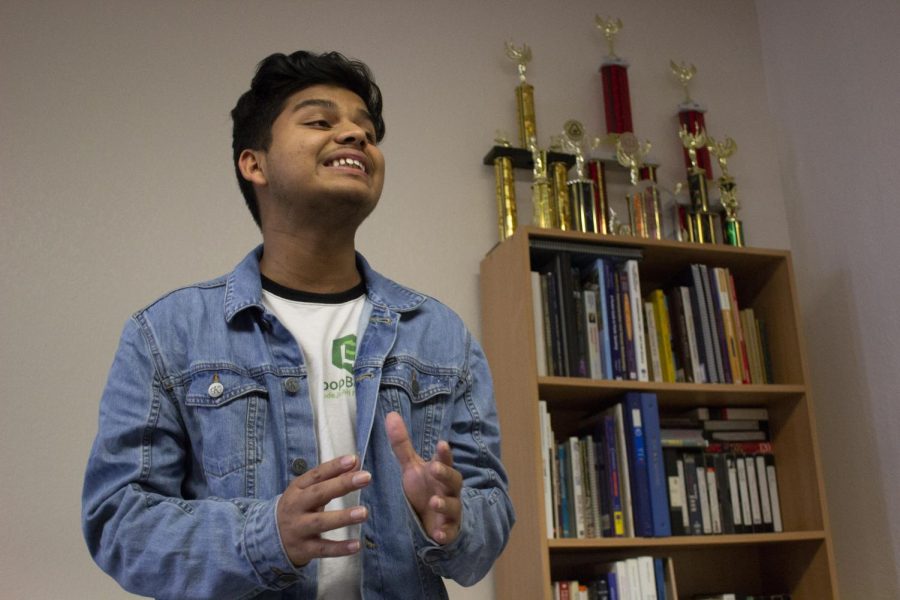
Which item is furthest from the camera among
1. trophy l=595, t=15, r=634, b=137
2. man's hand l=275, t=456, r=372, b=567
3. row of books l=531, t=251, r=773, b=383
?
trophy l=595, t=15, r=634, b=137

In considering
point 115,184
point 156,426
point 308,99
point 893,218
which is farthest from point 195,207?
point 893,218

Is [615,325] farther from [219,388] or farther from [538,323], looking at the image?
[219,388]

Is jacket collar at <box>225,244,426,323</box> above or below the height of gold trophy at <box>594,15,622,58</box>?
below

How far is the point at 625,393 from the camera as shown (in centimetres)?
228

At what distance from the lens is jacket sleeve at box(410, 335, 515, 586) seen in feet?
3.53

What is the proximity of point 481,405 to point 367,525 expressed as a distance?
0.87 ft

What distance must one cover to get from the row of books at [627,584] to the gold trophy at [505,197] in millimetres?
895

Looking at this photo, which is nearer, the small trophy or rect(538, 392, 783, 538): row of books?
rect(538, 392, 783, 538): row of books

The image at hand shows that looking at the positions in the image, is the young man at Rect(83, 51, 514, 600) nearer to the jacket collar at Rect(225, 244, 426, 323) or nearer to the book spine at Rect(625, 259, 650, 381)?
the jacket collar at Rect(225, 244, 426, 323)

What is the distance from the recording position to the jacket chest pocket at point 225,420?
1.11 meters

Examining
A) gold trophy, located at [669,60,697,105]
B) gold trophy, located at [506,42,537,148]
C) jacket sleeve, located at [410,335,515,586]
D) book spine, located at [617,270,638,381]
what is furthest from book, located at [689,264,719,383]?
jacket sleeve, located at [410,335,515,586]

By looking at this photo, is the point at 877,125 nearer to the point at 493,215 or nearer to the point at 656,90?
the point at 656,90

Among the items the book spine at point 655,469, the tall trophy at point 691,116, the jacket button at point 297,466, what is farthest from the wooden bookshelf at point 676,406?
the jacket button at point 297,466

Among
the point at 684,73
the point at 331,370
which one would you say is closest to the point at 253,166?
the point at 331,370
